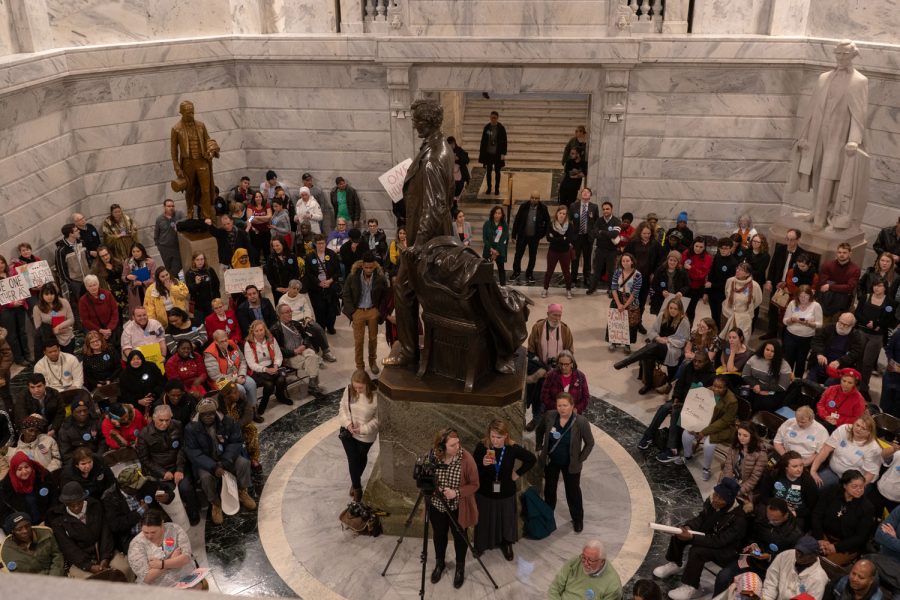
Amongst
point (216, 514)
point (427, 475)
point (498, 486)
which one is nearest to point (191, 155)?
point (216, 514)

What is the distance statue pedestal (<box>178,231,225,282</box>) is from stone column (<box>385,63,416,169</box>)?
13.8 ft

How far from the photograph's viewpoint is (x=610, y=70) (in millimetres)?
15359

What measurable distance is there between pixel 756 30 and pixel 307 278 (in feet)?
30.8

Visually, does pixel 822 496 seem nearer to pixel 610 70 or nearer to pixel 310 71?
pixel 610 70

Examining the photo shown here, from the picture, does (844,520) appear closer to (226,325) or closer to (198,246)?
(226,325)

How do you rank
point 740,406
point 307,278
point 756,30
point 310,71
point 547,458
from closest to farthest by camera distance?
point 547,458 < point 740,406 < point 307,278 < point 756,30 < point 310,71

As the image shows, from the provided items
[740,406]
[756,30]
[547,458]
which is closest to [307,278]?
[547,458]

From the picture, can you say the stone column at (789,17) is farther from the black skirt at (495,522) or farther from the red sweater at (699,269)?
the black skirt at (495,522)

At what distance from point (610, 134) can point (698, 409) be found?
783 cm

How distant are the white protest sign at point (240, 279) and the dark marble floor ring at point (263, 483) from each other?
1948mm

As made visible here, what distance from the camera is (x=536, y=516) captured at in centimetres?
838

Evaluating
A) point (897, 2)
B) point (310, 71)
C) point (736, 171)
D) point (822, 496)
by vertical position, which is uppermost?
point (897, 2)

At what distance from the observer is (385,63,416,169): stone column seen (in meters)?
15.9

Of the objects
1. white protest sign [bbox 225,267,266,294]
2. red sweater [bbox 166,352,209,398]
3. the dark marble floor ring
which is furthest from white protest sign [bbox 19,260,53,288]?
the dark marble floor ring
